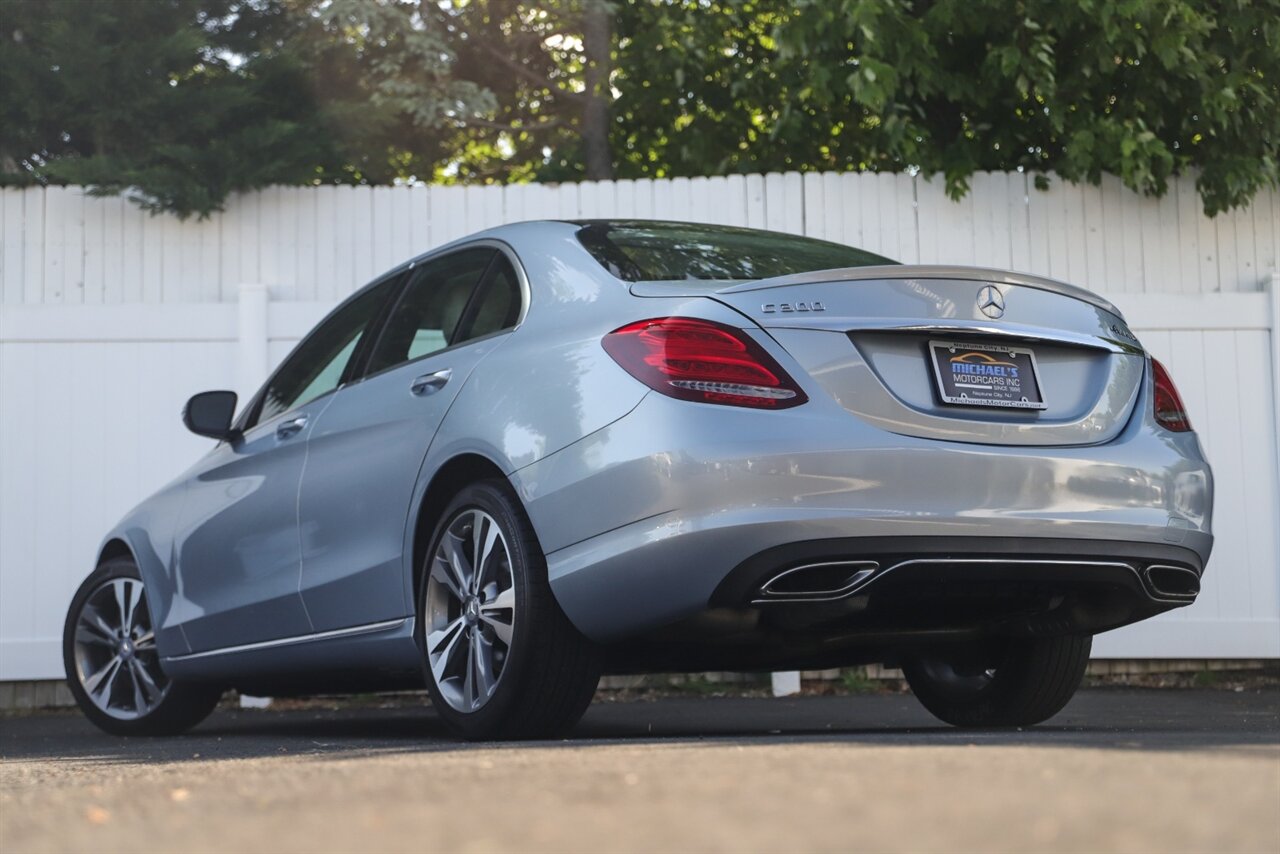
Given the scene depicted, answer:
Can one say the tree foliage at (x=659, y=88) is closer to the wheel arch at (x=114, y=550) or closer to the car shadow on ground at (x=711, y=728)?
the wheel arch at (x=114, y=550)

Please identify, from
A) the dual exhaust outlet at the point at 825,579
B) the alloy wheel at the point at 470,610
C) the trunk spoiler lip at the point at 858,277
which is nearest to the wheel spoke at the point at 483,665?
the alloy wheel at the point at 470,610

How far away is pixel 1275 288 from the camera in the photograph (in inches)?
314

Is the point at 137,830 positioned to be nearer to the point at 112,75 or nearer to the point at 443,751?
the point at 443,751

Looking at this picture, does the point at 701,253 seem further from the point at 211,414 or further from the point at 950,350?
the point at 211,414

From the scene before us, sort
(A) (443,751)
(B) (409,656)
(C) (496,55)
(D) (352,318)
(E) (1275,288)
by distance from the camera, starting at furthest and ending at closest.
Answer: (C) (496,55), (E) (1275,288), (D) (352,318), (B) (409,656), (A) (443,751)

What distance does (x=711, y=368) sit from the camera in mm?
3941

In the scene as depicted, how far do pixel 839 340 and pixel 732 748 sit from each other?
1028 mm

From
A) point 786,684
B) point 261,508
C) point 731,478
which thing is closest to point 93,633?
point 261,508

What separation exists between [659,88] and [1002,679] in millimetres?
6959

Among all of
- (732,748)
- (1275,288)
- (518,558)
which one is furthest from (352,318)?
(1275,288)

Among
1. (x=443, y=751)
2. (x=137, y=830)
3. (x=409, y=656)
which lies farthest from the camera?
(x=409, y=656)

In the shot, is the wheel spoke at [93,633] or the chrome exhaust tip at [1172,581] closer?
the chrome exhaust tip at [1172,581]

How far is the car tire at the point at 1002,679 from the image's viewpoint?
5.01m

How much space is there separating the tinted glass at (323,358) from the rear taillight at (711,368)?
68.9 inches
